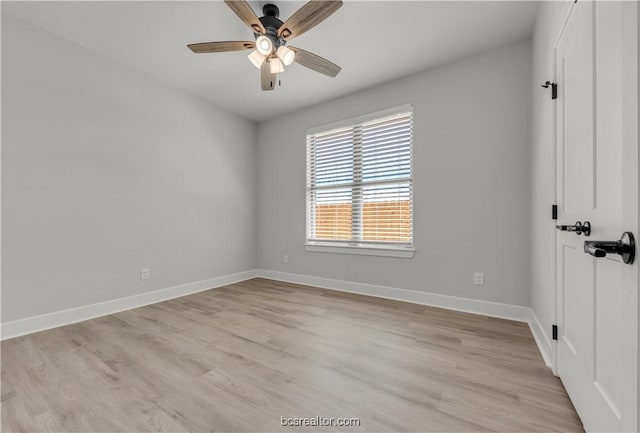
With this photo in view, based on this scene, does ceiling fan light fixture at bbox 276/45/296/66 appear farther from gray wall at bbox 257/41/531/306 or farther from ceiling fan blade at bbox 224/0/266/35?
gray wall at bbox 257/41/531/306

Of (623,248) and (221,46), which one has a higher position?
(221,46)

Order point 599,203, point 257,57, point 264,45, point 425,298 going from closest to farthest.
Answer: point 599,203
point 264,45
point 257,57
point 425,298

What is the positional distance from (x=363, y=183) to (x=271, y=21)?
6.79 ft

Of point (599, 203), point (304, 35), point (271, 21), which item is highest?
point (304, 35)

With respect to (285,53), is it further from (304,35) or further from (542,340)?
(542,340)

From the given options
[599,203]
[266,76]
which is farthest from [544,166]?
[266,76]

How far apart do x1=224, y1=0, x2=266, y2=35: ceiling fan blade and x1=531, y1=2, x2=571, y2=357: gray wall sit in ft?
6.15

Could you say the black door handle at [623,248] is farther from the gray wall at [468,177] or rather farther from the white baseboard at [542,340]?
the gray wall at [468,177]

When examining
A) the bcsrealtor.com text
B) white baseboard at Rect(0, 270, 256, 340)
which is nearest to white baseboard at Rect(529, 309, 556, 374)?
the bcsrealtor.com text

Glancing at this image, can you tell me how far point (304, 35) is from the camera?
243 cm

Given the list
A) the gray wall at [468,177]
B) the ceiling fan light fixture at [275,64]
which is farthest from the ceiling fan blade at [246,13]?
the gray wall at [468,177]

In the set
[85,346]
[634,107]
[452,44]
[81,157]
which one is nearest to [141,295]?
[85,346]

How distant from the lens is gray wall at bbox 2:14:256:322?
2.26m

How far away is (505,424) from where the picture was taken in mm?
1223
